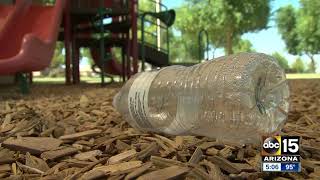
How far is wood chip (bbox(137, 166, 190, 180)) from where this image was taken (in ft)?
5.91

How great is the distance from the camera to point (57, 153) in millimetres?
2307

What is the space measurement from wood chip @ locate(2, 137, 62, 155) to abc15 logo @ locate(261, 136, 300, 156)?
113 centimetres

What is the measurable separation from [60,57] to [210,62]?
1884 inches

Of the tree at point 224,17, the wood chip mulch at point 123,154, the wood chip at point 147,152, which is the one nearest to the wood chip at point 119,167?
the wood chip mulch at point 123,154

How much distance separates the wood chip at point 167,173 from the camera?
1.80 meters

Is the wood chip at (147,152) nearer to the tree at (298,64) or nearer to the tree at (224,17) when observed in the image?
the tree at (224,17)

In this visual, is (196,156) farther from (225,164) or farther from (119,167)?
(119,167)

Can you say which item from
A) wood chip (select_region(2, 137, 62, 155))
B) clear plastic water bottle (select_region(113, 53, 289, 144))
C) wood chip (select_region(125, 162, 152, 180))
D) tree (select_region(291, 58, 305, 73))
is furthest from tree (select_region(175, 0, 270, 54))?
wood chip (select_region(125, 162, 152, 180))

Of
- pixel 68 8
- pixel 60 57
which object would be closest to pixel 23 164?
pixel 68 8

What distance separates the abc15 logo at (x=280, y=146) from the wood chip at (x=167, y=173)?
0.31 m

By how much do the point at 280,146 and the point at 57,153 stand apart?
108 cm

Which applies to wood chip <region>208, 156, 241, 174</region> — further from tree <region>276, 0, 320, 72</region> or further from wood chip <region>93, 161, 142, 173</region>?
tree <region>276, 0, 320, 72</region>

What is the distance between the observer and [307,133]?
111 inches

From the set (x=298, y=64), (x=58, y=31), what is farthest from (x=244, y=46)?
(x=58, y=31)
